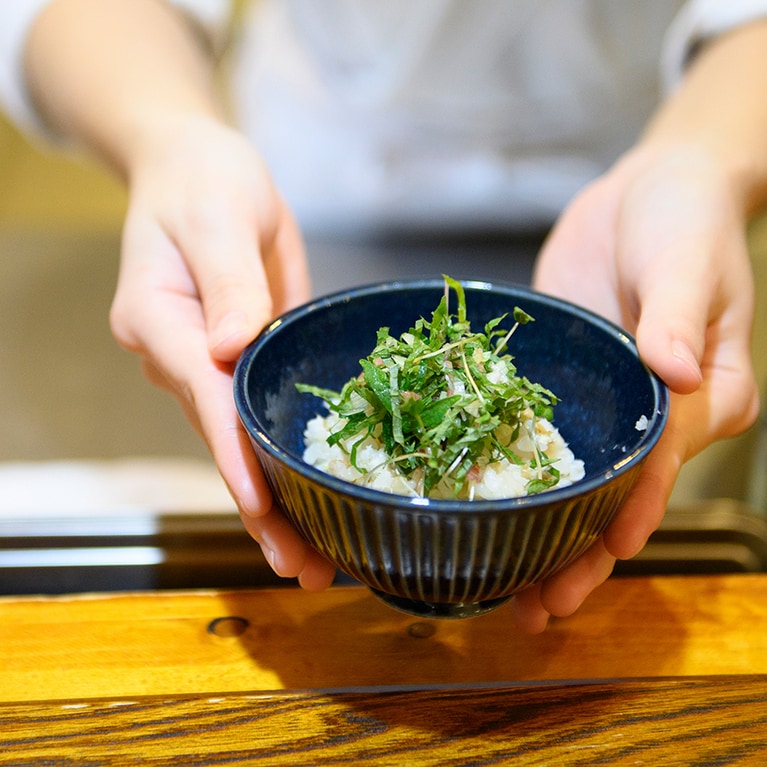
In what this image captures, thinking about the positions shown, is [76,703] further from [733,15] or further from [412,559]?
[733,15]

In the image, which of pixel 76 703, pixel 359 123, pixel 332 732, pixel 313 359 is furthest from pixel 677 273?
pixel 359 123

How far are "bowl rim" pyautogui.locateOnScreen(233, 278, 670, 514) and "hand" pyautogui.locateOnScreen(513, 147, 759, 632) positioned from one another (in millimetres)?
61

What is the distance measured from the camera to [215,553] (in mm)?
1284

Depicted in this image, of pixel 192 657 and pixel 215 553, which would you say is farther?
pixel 215 553

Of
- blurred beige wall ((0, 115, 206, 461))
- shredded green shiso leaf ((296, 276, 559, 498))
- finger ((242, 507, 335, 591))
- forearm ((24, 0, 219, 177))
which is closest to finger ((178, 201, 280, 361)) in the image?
shredded green shiso leaf ((296, 276, 559, 498))

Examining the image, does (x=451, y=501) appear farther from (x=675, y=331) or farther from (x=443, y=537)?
(x=675, y=331)

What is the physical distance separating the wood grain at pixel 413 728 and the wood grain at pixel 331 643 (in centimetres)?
5

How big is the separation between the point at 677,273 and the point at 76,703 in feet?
3.06

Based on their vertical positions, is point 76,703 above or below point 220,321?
below

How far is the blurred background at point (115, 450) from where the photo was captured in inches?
50.6

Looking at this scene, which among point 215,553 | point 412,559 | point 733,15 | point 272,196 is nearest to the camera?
point 412,559

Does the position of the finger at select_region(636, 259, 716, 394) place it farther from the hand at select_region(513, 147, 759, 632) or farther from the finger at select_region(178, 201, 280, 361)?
the finger at select_region(178, 201, 280, 361)

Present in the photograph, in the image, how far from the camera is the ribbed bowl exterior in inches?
31.2

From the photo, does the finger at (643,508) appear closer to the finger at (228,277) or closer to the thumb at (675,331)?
the thumb at (675,331)
